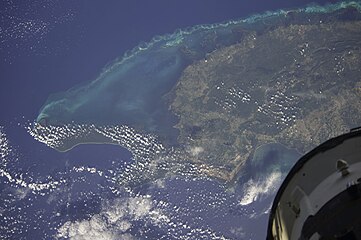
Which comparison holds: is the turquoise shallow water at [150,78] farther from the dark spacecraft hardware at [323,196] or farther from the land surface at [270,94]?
the dark spacecraft hardware at [323,196]

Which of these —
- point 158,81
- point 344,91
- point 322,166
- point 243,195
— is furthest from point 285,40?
point 322,166

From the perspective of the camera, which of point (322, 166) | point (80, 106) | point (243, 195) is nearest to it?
point (322, 166)

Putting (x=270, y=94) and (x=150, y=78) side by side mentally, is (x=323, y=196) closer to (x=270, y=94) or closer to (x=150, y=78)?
(x=270, y=94)

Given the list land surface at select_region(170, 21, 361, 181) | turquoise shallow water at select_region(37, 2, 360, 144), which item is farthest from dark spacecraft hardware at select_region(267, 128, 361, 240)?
turquoise shallow water at select_region(37, 2, 360, 144)

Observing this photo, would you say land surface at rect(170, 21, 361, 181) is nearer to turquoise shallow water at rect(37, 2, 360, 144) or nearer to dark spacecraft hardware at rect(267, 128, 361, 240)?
turquoise shallow water at rect(37, 2, 360, 144)

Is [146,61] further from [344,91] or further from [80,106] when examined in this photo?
[344,91]
